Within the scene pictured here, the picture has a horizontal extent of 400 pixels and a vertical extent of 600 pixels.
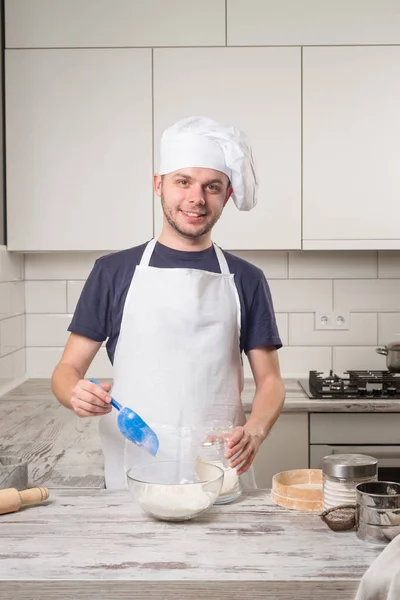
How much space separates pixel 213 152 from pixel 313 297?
1.53 metres

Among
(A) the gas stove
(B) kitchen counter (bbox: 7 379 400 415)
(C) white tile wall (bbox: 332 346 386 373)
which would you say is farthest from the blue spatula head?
(C) white tile wall (bbox: 332 346 386 373)

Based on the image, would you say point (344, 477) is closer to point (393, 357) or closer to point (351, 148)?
point (393, 357)

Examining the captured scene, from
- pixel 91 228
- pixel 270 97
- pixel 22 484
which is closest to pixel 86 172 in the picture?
pixel 91 228

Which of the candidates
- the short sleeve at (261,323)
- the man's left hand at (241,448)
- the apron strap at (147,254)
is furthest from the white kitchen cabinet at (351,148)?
the man's left hand at (241,448)

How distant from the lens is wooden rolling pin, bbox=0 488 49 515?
1365 mm

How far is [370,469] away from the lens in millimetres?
1360

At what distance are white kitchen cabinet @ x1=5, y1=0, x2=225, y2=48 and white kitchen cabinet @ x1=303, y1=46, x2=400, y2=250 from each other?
41 centimetres

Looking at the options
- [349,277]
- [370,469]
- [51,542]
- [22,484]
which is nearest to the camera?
[51,542]

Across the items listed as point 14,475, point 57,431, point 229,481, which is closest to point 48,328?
point 57,431

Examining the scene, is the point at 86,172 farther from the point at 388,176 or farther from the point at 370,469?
the point at 370,469

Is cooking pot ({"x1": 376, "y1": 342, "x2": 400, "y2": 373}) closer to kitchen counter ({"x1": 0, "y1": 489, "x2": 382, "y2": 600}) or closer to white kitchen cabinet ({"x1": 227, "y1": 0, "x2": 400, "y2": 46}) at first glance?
white kitchen cabinet ({"x1": 227, "y1": 0, "x2": 400, "y2": 46})

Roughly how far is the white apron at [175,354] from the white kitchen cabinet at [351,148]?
3.37 feet

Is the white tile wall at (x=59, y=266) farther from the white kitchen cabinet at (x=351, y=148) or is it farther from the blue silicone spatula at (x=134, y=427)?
the blue silicone spatula at (x=134, y=427)

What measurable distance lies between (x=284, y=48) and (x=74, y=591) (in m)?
2.31
